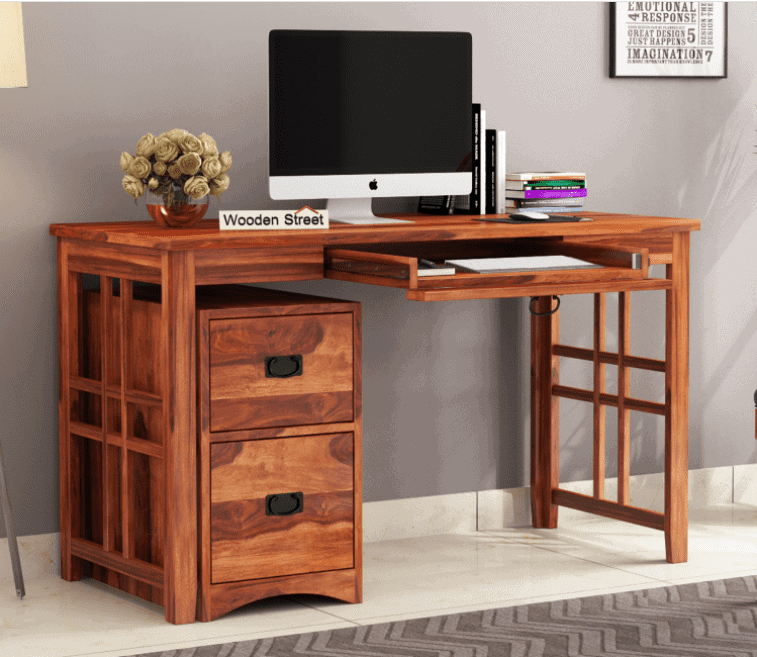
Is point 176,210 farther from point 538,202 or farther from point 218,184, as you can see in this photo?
point 538,202

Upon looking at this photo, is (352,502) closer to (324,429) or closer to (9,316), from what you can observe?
(324,429)

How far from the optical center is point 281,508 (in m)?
2.82

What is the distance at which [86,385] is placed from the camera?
10.00ft

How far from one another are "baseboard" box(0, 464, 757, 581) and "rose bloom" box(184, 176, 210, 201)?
0.92m

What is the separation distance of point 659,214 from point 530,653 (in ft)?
5.44

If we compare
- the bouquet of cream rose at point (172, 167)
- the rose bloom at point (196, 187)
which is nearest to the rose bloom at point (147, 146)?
the bouquet of cream rose at point (172, 167)

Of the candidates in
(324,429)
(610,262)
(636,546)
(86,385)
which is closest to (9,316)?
(86,385)

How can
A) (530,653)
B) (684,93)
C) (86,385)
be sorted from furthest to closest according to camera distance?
(684,93)
(86,385)
(530,653)

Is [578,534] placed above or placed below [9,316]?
below

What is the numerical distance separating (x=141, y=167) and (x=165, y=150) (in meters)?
0.07

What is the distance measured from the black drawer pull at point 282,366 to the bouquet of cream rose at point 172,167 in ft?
1.37

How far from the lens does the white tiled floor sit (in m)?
2.72

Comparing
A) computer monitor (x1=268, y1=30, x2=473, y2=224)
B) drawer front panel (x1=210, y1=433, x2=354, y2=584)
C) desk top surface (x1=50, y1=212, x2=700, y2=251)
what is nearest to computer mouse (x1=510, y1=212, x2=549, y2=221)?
desk top surface (x1=50, y1=212, x2=700, y2=251)

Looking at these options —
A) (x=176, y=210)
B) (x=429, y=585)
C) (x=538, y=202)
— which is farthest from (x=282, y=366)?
(x=538, y=202)
